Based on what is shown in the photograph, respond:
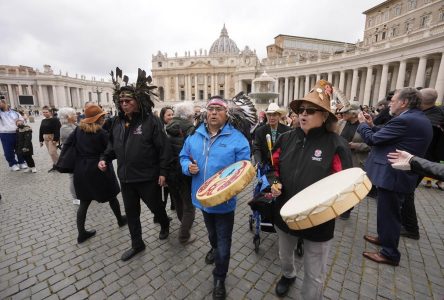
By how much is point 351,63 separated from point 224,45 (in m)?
62.5

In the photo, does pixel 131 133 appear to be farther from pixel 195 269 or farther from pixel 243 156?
pixel 195 269

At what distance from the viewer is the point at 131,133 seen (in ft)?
10.8

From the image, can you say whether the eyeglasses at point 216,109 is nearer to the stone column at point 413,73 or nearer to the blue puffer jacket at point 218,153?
the blue puffer jacket at point 218,153

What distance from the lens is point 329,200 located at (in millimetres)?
1823

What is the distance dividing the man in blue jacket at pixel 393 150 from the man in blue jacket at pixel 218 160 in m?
2.07

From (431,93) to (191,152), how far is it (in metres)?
4.54

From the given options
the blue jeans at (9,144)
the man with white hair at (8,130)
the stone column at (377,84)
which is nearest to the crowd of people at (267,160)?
the man with white hair at (8,130)

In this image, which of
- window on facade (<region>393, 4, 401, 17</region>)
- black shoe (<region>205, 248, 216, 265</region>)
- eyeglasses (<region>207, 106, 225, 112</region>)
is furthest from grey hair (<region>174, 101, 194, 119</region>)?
window on facade (<region>393, 4, 401, 17</region>)

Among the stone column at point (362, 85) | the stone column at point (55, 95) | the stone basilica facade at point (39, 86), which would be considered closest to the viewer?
the stone column at point (362, 85)

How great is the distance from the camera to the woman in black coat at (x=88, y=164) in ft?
12.3

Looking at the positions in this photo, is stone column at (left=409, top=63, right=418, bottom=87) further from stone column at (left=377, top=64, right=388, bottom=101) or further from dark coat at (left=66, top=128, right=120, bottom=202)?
dark coat at (left=66, top=128, right=120, bottom=202)

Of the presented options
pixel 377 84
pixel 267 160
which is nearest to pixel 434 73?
pixel 377 84

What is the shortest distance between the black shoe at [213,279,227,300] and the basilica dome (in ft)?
302

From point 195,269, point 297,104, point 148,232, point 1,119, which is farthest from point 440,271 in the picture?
point 1,119
